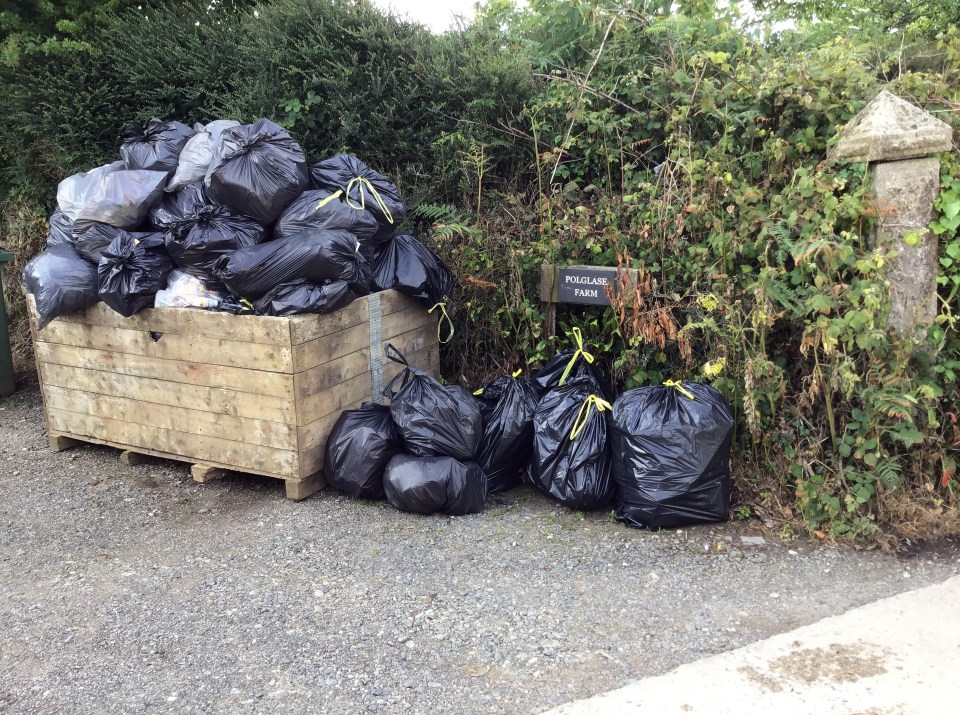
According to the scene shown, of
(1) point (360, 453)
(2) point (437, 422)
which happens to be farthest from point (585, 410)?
(1) point (360, 453)

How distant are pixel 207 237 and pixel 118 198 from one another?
0.67 m

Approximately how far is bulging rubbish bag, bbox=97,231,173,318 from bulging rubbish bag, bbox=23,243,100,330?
0.16 m

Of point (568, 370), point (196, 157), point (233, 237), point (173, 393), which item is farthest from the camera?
point (196, 157)

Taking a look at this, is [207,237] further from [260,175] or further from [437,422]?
[437,422]

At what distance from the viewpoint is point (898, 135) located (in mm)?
3230

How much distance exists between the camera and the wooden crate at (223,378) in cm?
378

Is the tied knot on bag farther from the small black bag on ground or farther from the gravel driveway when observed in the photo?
the gravel driveway

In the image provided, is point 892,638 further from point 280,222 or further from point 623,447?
point 280,222

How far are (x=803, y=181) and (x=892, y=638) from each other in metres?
1.82

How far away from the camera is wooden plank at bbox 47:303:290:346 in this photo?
3.71m

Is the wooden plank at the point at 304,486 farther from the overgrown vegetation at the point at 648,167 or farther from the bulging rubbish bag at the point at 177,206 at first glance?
the bulging rubbish bag at the point at 177,206

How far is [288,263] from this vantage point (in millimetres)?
3746

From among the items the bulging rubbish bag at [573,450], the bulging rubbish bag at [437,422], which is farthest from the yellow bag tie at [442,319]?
the bulging rubbish bag at [573,450]

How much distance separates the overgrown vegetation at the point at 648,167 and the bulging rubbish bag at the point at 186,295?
133cm
